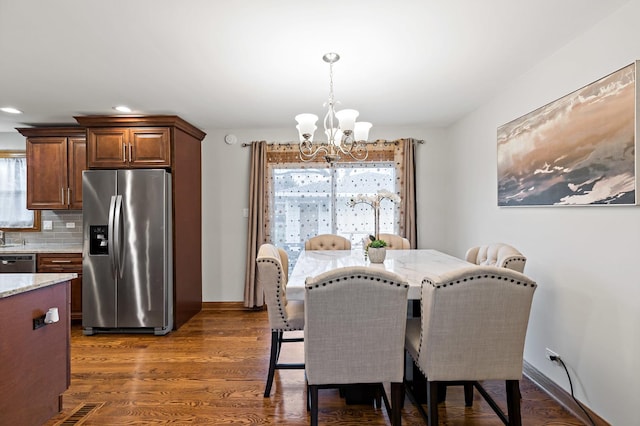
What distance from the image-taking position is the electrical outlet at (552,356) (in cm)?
227

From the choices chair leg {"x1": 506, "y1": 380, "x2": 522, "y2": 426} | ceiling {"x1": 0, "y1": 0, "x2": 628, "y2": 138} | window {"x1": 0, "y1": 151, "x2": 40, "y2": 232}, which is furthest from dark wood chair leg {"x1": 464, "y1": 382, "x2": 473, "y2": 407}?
window {"x1": 0, "y1": 151, "x2": 40, "y2": 232}

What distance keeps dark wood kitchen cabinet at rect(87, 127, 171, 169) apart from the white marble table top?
6.54ft

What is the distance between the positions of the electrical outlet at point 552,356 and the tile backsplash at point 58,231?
5.19 m

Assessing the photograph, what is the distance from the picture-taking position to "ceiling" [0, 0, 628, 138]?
71.0 inches

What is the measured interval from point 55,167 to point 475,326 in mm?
4667

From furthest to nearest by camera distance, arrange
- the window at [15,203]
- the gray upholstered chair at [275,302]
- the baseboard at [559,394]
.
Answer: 1. the window at [15,203]
2. the gray upholstered chair at [275,302]
3. the baseboard at [559,394]

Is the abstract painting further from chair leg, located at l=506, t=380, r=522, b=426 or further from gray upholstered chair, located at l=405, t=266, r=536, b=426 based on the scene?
chair leg, located at l=506, t=380, r=522, b=426

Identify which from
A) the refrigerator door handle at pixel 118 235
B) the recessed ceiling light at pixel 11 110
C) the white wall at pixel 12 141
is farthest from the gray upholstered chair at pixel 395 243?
the white wall at pixel 12 141

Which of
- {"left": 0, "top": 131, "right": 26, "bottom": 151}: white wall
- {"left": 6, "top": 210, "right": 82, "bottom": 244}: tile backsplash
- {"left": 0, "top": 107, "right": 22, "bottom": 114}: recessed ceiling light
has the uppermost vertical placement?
{"left": 0, "top": 107, "right": 22, "bottom": 114}: recessed ceiling light

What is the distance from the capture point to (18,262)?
365 centimetres

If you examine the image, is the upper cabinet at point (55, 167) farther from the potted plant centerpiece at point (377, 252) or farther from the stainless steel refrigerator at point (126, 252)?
the potted plant centerpiece at point (377, 252)

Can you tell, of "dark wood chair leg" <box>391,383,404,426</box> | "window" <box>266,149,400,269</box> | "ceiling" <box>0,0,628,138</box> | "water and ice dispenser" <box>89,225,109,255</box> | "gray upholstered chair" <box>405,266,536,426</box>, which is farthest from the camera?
"window" <box>266,149,400,269</box>

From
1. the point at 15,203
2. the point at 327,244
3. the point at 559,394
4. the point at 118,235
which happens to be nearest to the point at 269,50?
the point at 327,244

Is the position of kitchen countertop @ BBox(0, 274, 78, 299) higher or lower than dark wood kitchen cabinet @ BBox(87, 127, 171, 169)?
lower
